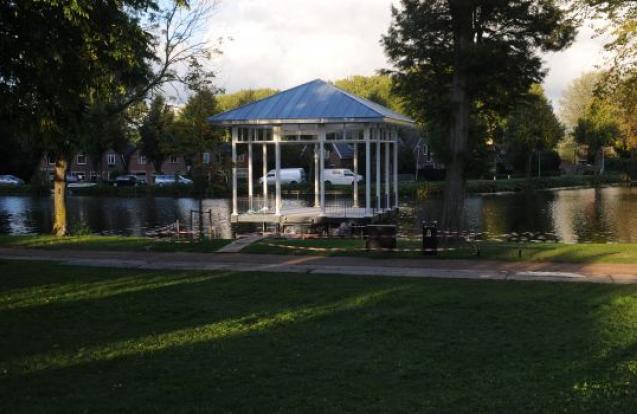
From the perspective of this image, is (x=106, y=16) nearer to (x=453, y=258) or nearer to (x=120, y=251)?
(x=120, y=251)

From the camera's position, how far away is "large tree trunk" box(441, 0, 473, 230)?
18047 mm

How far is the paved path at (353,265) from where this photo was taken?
13648 millimetres

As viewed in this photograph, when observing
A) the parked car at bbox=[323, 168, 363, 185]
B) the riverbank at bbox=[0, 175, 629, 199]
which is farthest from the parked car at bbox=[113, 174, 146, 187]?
the parked car at bbox=[323, 168, 363, 185]

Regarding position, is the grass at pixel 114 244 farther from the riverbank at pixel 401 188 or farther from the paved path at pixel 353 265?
the riverbank at pixel 401 188

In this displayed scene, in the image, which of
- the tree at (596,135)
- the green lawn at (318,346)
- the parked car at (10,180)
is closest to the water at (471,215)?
the green lawn at (318,346)

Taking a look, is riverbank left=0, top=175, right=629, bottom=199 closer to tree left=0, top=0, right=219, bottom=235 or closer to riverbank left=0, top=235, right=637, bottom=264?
riverbank left=0, top=235, right=637, bottom=264

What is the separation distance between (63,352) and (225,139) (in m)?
17.8

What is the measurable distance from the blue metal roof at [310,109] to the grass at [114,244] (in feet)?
22.3

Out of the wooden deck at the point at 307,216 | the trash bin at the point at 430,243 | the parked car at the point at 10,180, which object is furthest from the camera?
the parked car at the point at 10,180

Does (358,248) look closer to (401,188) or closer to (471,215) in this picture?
(471,215)

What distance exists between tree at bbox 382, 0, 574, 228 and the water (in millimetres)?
8663

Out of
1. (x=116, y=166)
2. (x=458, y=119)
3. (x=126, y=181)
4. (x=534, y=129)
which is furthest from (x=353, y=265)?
(x=116, y=166)

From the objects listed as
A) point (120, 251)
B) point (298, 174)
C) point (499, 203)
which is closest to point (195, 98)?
point (120, 251)

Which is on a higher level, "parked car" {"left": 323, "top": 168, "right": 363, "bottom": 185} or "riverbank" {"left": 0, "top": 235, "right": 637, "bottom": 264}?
"parked car" {"left": 323, "top": 168, "right": 363, "bottom": 185}
